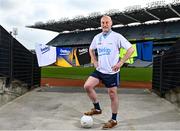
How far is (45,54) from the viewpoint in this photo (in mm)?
16375

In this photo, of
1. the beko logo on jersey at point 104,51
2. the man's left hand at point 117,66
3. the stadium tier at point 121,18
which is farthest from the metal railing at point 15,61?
the stadium tier at point 121,18

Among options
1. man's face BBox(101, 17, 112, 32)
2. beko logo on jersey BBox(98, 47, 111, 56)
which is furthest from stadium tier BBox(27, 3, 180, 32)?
beko logo on jersey BBox(98, 47, 111, 56)

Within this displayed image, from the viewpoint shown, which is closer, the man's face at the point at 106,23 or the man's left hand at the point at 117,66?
the man's left hand at the point at 117,66

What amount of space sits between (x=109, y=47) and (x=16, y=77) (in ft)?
17.4

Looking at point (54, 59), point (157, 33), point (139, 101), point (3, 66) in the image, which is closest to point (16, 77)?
point (3, 66)

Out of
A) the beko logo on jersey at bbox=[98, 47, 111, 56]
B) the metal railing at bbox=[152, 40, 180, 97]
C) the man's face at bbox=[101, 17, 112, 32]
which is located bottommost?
the metal railing at bbox=[152, 40, 180, 97]

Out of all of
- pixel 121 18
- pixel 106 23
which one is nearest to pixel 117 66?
pixel 106 23

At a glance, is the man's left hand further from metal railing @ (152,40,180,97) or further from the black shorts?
metal railing @ (152,40,180,97)

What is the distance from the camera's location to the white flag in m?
Answer: 15.2

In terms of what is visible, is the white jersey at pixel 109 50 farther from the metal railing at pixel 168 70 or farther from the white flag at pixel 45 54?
the white flag at pixel 45 54

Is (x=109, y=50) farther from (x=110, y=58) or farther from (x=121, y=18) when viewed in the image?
(x=121, y=18)

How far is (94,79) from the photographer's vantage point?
6.36 meters

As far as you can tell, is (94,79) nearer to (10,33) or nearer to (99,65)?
(99,65)

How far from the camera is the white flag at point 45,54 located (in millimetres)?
15170
